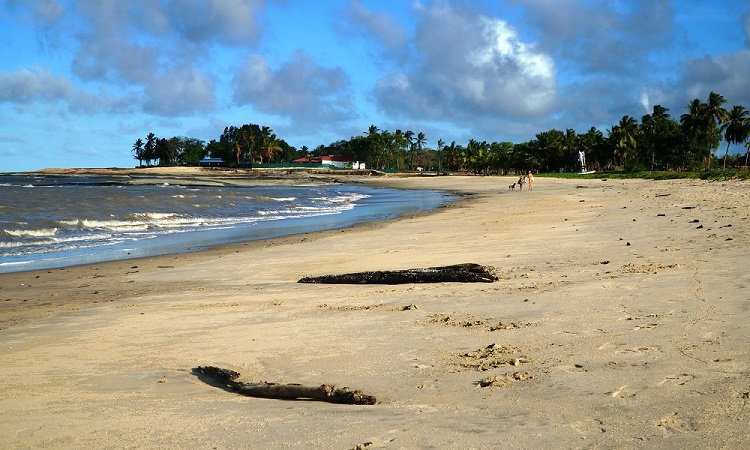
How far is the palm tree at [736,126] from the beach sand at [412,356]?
256 feet

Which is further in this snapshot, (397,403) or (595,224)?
(595,224)

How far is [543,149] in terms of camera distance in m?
107

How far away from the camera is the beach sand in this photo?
4055mm

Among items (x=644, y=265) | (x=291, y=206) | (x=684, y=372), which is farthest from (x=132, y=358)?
(x=291, y=206)

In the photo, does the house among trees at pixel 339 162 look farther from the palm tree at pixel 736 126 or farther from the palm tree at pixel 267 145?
the palm tree at pixel 736 126

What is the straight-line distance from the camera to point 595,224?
1720 cm

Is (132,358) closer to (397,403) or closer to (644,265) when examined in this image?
(397,403)

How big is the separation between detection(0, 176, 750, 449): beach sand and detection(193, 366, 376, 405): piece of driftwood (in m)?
0.10

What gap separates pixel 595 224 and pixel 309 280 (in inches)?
380

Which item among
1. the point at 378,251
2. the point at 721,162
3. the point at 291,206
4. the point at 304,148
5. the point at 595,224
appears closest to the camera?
the point at 378,251

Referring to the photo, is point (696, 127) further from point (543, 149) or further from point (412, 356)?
point (412, 356)

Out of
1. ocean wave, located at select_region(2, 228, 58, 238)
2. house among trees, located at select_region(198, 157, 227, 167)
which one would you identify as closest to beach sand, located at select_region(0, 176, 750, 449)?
ocean wave, located at select_region(2, 228, 58, 238)

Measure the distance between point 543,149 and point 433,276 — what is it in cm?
10251

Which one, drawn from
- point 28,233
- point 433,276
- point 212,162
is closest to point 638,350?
point 433,276
